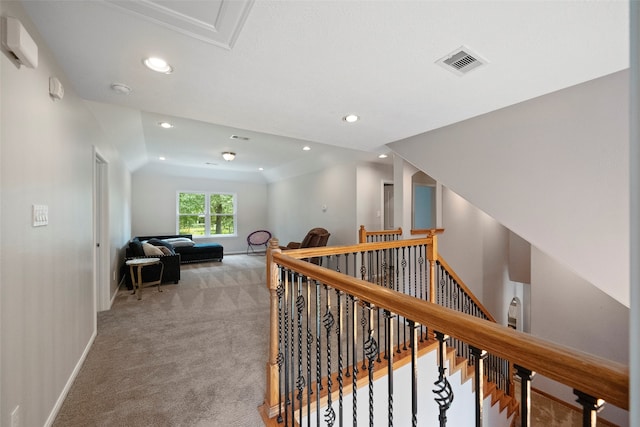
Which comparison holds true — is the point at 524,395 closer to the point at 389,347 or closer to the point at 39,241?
the point at 389,347

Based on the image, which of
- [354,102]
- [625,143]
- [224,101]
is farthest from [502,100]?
[224,101]

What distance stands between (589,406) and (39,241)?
7.93 feet

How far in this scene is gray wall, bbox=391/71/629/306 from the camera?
2053mm

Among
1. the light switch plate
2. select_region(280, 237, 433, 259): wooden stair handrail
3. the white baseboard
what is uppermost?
the light switch plate

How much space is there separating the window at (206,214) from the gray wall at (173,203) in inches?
6.8

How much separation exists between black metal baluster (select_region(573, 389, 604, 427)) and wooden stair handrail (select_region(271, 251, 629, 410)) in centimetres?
3

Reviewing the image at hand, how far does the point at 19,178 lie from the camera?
1343mm

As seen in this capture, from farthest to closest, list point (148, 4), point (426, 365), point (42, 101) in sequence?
point (426, 365) < point (42, 101) < point (148, 4)

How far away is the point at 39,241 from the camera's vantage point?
154cm

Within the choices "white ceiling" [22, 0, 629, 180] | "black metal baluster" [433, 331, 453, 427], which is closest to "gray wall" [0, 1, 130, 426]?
"white ceiling" [22, 0, 629, 180]

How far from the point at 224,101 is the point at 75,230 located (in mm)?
1630

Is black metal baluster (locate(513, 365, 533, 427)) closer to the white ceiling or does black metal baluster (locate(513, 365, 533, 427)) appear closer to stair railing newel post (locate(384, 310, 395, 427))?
stair railing newel post (locate(384, 310, 395, 427))

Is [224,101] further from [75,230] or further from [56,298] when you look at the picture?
[56,298]

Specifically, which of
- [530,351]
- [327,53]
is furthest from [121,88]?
[530,351]
